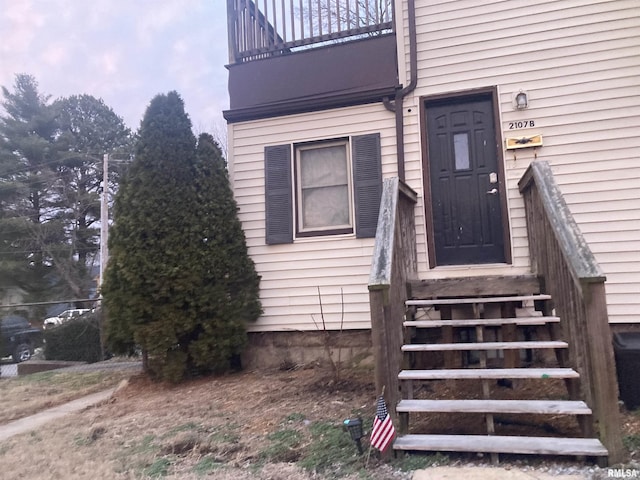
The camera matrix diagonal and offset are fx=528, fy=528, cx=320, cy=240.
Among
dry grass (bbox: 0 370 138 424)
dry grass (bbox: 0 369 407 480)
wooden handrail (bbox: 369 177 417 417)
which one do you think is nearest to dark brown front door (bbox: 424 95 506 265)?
wooden handrail (bbox: 369 177 417 417)

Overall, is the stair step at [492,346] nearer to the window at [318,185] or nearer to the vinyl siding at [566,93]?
the vinyl siding at [566,93]

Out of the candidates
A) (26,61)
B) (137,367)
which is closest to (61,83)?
(26,61)

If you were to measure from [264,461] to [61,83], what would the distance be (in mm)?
35007

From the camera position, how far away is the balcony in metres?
6.19

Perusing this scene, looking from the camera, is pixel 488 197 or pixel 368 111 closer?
pixel 488 197

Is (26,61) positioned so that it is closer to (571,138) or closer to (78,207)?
(78,207)

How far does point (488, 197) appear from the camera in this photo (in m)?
5.74

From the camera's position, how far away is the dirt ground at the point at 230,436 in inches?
132

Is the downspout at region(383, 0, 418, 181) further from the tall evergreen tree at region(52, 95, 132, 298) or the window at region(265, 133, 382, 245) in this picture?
the tall evergreen tree at region(52, 95, 132, 298)

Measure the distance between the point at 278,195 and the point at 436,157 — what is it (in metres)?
1.90

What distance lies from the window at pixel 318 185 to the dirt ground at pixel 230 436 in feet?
5.61

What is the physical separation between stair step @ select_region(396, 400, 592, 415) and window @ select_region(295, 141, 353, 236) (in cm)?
302

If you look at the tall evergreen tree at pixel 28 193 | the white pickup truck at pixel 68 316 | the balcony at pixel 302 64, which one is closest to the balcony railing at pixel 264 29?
the balcony at pixel 302 64

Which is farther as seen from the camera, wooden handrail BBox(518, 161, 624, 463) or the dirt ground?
the dirt ground
